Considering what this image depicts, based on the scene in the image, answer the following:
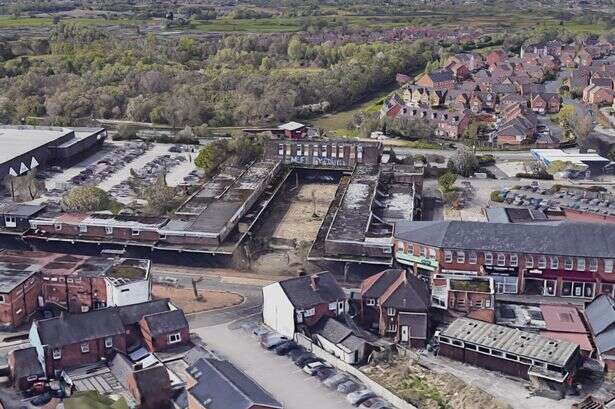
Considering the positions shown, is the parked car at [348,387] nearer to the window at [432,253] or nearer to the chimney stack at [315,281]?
the chimney stack at [315,281]

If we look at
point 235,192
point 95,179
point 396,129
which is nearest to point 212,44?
point 396,129

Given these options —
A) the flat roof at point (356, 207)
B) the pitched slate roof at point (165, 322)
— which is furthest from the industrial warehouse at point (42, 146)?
the pitched slate roof at point (165, 322)

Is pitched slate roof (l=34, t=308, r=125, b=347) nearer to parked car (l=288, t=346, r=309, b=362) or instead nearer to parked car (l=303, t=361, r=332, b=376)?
parked car (l=288, t=346, r=309, b=362)

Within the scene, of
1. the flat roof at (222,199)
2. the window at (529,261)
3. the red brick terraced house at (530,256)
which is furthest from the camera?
the flat roof at (222,199)

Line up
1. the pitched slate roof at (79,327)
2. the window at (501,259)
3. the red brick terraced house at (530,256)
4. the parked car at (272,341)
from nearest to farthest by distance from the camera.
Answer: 1. the pitched slate roof at (79,327)
2. the parked car at (272,341)
3. the red brick terraced house at (530,256)
4. the window at (501,259)

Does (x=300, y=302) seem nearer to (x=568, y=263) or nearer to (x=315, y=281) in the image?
(x=315, y=281)
